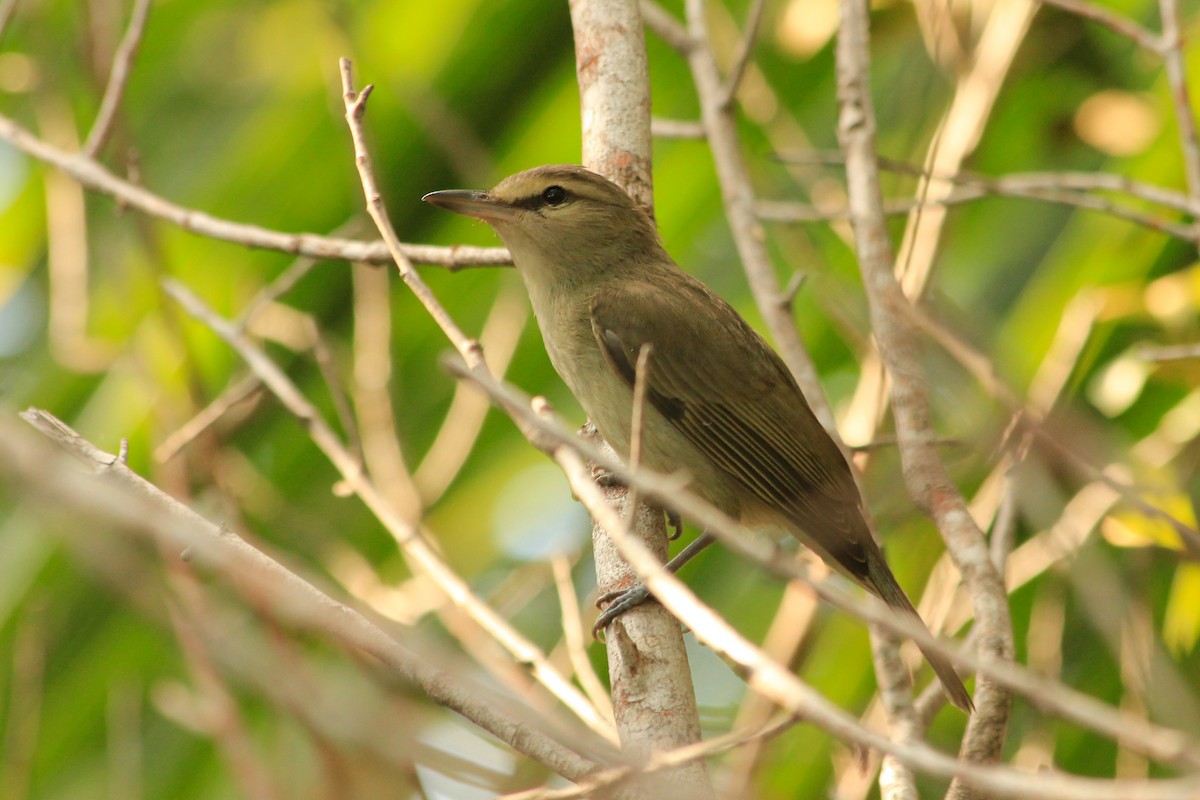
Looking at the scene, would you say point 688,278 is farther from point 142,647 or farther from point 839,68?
point 142,647

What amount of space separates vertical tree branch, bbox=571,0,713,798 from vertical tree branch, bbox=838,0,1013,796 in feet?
1.97

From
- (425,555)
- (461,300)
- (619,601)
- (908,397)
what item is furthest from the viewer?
(461,300)

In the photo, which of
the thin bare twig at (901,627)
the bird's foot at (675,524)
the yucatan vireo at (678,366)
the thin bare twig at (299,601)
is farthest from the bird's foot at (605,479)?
the thin bare twig at (901,627)

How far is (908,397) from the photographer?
9.59ft

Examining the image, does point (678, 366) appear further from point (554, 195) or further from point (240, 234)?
point (240, 234)

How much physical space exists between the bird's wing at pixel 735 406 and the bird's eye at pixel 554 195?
1.08ft

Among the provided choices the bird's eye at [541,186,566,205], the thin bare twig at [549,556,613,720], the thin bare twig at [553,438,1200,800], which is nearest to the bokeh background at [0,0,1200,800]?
the thin bare twig at [549,556,613,720]

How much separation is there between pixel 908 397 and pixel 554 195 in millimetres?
1547

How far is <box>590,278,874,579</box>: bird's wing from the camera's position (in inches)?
156

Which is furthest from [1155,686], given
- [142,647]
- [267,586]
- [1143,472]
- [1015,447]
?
[142,647]

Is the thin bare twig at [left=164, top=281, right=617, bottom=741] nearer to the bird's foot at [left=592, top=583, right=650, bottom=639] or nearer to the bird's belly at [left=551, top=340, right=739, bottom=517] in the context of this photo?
the bird's foot at [left=592, top=583, right=650, bottom=639]

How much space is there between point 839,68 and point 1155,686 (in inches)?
78.9

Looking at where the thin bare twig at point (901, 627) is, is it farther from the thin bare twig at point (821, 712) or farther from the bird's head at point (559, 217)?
the bird's head at point (559, 217)

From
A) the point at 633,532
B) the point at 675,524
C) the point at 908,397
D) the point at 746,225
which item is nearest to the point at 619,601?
the point at 633,532
